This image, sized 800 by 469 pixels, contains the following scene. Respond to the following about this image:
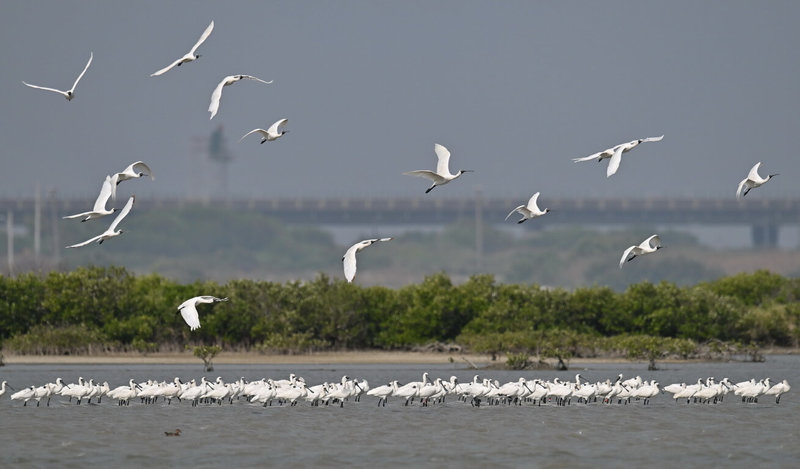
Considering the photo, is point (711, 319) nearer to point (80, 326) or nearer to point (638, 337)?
point (638, 337)

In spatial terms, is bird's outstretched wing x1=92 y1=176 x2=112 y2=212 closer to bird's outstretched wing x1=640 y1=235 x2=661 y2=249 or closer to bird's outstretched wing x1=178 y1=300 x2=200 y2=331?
bird's outstretched wing x1=178 y1=300 x2=200 y2=331

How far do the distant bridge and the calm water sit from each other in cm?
12380

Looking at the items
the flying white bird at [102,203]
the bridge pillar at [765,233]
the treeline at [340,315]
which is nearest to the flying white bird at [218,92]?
the flying white bird at [102,203]

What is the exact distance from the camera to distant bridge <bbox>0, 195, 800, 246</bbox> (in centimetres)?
16775

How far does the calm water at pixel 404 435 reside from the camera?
99.3 ft

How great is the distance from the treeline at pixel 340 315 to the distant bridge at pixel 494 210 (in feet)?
318

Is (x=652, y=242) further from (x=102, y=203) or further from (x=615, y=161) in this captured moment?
(x=102, y=203)

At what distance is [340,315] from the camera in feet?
210

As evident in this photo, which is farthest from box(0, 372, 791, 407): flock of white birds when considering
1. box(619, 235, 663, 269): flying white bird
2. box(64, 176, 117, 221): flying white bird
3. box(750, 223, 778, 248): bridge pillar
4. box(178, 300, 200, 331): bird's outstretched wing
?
box(750, 223, 778, 248): bridge pillar

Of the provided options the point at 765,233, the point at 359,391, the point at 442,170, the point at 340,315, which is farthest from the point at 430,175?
the point at 765,233

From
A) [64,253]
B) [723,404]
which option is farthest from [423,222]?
[723,404]

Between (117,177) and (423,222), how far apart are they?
152m

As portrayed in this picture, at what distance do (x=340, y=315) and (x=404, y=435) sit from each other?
3018 cm

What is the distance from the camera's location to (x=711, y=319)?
63688 millimetres
